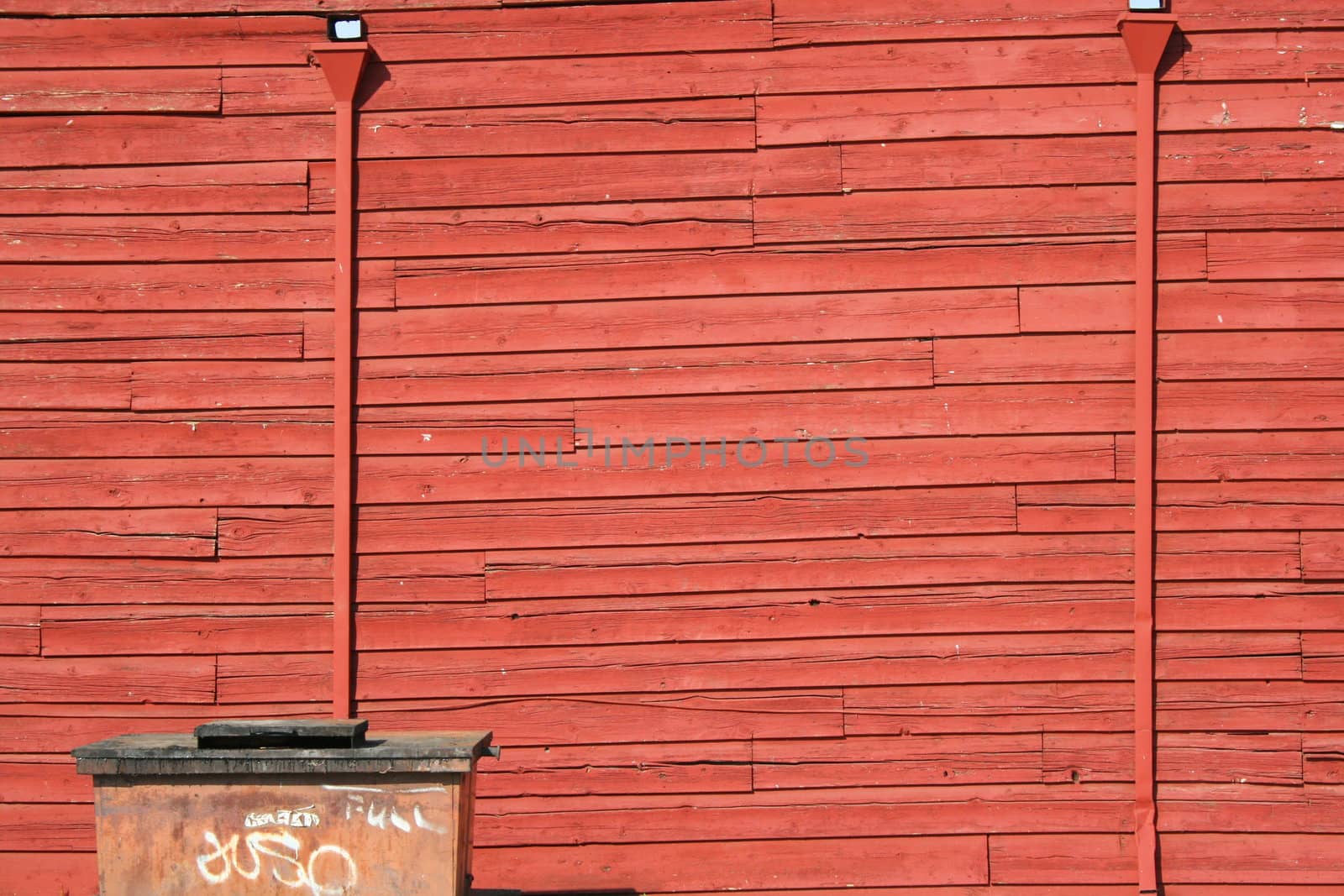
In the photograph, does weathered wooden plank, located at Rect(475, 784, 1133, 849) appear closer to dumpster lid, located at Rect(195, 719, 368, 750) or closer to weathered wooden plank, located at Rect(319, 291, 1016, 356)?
dumpster lid, located at Rect(195, 719, 368, 750)

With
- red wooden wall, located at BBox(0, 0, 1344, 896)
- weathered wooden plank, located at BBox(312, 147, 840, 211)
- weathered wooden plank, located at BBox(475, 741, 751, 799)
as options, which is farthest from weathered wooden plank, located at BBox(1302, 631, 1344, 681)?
weathered wooden plank, located at BBox(312, 147, 840, 211)

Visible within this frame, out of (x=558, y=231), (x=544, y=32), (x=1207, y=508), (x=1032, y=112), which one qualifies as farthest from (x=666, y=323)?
(x=1207, y=508)

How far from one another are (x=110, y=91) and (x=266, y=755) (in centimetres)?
304

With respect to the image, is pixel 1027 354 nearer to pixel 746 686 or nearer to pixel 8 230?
pixel 746 686

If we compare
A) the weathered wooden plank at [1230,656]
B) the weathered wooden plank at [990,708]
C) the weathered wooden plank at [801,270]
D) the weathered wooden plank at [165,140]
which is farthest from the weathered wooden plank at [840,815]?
the weathered wooden plank at [165,140]

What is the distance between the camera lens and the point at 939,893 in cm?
475

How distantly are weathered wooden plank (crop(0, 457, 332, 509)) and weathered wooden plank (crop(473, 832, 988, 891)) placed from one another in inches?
62.9

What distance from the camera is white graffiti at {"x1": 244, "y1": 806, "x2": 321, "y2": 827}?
12.0ft

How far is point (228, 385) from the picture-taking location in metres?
4.86

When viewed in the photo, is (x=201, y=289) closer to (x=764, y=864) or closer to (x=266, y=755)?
(x=266, y=755)

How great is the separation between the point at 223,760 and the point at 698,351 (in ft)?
7.91

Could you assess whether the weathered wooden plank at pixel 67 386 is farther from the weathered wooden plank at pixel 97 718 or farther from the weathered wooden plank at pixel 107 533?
the weathered wooden plank at pixel 97 718

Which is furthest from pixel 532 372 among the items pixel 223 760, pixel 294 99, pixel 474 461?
pixel 223 760

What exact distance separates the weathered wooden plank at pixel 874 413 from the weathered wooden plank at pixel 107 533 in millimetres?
1698
